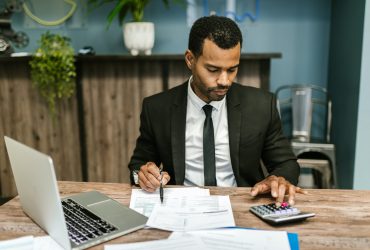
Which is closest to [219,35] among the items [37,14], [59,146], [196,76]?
[196,76]

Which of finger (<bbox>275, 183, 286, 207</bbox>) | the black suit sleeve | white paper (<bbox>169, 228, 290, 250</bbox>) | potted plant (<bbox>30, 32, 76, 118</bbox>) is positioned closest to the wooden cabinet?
potted plant (<bbox>30, 32, 76, 118</bbox>)

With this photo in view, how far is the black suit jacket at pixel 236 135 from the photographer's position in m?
1.57

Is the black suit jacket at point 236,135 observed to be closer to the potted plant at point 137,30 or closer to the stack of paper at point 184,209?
the stack of paper at point 184,209

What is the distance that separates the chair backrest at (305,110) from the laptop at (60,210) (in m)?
1.94

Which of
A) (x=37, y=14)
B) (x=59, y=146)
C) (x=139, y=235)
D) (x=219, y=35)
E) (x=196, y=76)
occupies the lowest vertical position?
(x=59, y=146)

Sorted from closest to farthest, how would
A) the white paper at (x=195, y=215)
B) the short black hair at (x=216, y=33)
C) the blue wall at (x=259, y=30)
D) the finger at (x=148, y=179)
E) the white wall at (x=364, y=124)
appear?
the white paper at (x=195, y=215) < the finger at (x=148, y=179) < the short black hair at (x=216, y=33) < the white wall at (x=364, y=124) < the blue wall at (x=259, y=30)

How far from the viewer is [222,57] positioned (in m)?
1.42

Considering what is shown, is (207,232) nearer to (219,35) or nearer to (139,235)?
(139,235)

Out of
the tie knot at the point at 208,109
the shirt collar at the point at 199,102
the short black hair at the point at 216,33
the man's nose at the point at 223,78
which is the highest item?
the short black hair at the point at 216,33

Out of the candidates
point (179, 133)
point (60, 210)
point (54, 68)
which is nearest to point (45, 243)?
point (60, 210)

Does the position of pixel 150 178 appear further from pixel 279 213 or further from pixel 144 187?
pixel 279 213

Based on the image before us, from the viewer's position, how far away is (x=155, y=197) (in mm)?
1202

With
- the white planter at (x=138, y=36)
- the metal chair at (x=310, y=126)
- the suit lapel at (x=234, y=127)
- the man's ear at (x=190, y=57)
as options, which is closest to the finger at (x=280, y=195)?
the suit lapel at (x=234, y=127)

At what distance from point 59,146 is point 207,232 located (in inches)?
89.0
